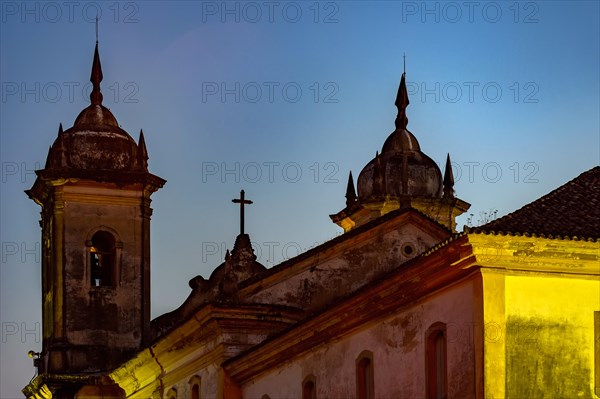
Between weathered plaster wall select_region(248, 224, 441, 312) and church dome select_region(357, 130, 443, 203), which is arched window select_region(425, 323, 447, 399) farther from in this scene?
church dome select_region(357, 130, 443, 203)

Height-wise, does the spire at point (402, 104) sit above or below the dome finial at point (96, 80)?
below

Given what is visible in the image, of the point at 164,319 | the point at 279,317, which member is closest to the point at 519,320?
the point at 279,317

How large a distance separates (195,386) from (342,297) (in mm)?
3926

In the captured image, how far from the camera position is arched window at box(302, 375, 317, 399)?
30.3 metres

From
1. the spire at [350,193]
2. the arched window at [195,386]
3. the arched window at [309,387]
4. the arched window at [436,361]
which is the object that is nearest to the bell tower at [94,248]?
the spire at [350,193]

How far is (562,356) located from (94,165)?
76.5 feet

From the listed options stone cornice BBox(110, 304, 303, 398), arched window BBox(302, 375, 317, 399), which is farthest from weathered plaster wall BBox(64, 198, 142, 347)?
arched window BBox(302, 375, 317, 399)

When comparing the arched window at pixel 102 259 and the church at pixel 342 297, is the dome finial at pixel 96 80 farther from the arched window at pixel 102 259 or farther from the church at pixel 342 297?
the arched window at pixel 102 259

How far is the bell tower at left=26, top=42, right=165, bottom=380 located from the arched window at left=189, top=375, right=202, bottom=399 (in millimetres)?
8513

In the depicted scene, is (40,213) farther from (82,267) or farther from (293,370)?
(293,370)

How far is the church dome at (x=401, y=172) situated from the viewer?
43.8 m

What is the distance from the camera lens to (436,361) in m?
25.9

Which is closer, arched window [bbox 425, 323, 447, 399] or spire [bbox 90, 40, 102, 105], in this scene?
arched window [bbox 425, 323, 447, 399]

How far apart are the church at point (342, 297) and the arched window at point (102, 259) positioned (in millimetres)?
42
